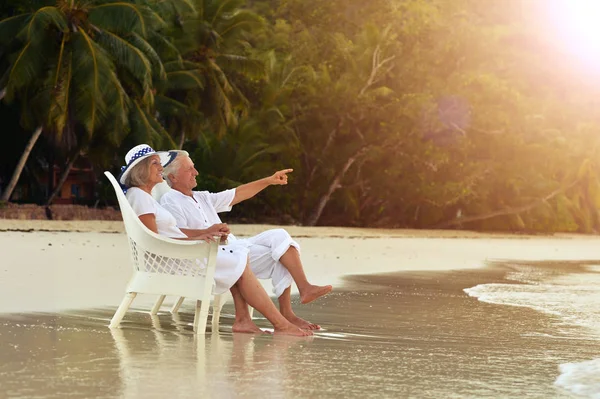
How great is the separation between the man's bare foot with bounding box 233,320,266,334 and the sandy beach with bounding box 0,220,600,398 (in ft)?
0.39

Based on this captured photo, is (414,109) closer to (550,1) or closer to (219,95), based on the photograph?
(219,95)

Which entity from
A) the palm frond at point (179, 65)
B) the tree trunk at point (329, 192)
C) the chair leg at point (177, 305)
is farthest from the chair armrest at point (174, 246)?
the tree trunk at point (329, 192)

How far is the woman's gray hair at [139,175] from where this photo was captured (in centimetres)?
663

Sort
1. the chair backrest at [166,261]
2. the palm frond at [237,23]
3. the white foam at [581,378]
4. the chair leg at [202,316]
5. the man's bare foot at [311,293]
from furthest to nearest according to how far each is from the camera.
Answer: the palm frond at [237,23]
the man's bare foot at [311,293]
the chair backrest at [166,261]
the chair leg at [202,316]
the white foam at [581,378]

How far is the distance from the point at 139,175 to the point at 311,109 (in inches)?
1129

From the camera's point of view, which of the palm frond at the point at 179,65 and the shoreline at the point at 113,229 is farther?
the palm frond at the point at 179,65

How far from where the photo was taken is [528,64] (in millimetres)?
45719

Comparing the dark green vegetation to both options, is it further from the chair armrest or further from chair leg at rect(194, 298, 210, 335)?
chair leg at rect(194, 298, 210, 335)

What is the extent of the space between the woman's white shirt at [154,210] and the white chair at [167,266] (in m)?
0.08

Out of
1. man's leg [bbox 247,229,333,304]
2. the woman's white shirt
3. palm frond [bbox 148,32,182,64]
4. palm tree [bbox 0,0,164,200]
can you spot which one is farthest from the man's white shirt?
palm frond [bbox 148,32,182,64]

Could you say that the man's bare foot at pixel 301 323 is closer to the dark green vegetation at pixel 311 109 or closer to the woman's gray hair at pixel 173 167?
the woman's gray hair at pixel 173 167

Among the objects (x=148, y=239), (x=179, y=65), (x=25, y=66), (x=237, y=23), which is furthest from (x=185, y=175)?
(x=237, y=23)

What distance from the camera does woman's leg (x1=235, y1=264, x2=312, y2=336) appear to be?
6531 millimetres

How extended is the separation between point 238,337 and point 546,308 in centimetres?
374
